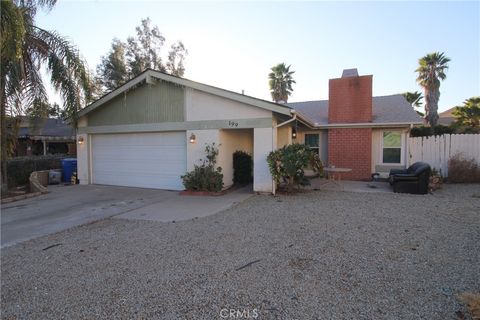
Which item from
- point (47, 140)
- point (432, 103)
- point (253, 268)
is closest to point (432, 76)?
point (432, 103)

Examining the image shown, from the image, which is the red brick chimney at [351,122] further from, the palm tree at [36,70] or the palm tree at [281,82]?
the palm tree at [281,82]

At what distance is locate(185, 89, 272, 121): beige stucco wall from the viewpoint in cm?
896

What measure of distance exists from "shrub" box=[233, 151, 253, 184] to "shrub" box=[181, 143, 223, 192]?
1.61m

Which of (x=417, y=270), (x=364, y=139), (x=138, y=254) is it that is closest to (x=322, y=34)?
(x=364, y=139)

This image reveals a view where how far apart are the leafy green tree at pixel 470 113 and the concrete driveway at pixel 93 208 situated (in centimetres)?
2161

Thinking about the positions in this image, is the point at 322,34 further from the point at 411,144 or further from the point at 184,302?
the point at 184,302

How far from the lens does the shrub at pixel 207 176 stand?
916 centimetres

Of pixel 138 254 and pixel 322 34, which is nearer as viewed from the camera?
pixel 138 254

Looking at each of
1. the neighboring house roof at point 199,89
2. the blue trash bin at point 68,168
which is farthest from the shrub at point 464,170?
the blue trash bin at point 68,168

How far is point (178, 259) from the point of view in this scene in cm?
393

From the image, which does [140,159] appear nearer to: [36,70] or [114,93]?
[114,93]

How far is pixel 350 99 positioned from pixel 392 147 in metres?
2.98

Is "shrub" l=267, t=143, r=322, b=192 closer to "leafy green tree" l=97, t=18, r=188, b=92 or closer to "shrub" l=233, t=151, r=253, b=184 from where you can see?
"shrub" l=233, t=151, r=253, b=184

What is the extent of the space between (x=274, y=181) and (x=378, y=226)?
13.0 ft
